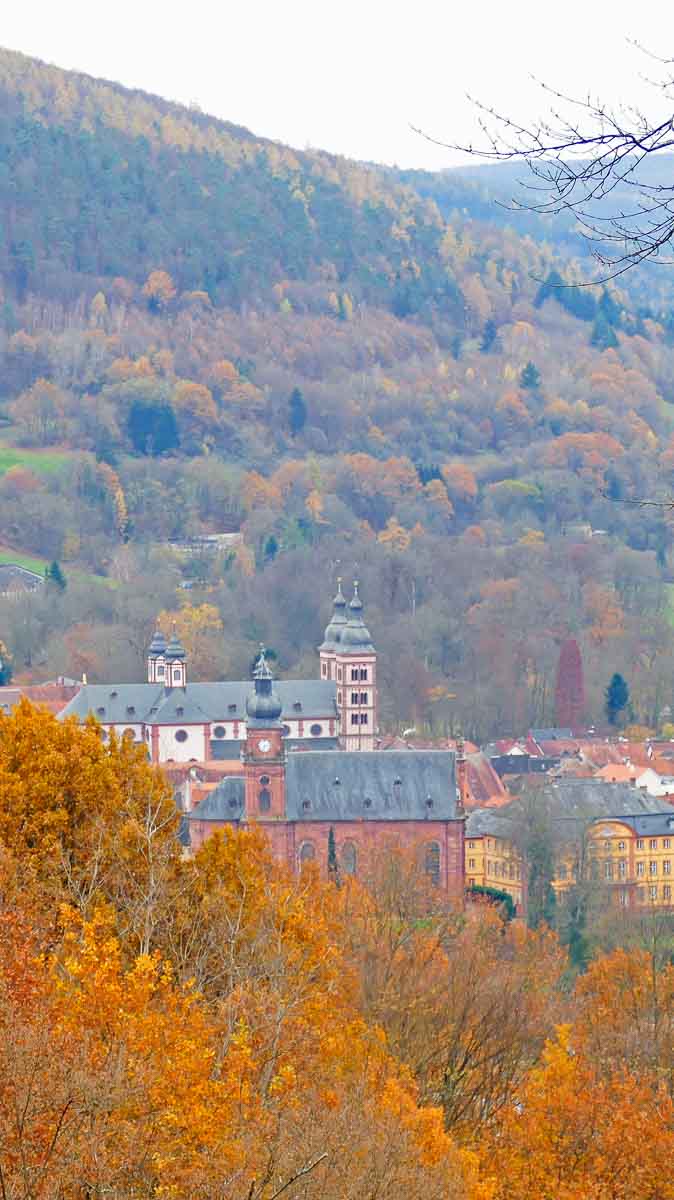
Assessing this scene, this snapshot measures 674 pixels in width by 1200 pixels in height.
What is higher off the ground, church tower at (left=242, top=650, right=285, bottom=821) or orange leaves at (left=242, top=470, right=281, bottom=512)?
orange leaves at (left=242, top=470, right=281, bottom=512)

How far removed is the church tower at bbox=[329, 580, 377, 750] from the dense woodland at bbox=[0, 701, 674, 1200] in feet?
176

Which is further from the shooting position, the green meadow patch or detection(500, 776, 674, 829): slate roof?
the green meadow patch

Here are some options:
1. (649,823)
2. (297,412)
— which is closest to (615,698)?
(649,823)

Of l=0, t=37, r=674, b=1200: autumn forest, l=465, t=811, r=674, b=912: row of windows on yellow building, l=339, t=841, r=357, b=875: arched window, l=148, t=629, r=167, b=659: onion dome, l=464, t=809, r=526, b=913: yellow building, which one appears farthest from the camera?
l=148, t=629, r=167, b=659: onion dome

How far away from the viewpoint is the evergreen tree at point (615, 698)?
11012 centimetres

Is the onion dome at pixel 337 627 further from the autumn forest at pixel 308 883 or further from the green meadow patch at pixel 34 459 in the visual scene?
the green meadow patch at pixel 34 459

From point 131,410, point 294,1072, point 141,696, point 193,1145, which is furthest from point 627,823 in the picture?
point 131,410

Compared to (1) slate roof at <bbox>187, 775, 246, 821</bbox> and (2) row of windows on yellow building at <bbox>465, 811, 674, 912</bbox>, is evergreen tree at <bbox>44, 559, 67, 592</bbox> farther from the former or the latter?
(2) row of windows on yellow building at <bbox>465, 811, 674, 912</bbox>

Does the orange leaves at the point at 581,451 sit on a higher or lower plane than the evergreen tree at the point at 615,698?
higher

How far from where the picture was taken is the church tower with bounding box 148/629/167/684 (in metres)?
104

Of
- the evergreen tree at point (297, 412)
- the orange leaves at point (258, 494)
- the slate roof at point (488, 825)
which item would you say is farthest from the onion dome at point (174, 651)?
the evergreen tree at point (297, 412)

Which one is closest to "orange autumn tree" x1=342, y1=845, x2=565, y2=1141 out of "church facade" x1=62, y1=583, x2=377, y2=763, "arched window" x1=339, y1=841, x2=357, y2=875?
"arched window" x1=339, y1=841, x2=357, y2=875

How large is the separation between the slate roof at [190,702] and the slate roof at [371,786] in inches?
898

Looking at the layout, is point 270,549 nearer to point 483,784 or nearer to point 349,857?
point 483,784
